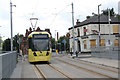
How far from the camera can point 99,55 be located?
32.0 metres

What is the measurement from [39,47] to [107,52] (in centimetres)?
1071

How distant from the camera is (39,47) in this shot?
74.2 feet

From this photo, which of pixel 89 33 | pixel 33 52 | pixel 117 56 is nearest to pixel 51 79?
pixel 33 52

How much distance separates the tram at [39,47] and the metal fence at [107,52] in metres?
8.67

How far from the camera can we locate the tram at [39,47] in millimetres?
22391

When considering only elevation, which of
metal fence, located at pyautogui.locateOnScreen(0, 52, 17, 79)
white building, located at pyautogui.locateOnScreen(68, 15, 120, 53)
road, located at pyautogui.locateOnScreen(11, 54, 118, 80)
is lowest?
road, located at pyautogui.locateOnScreen(11, 54, 118, 80)

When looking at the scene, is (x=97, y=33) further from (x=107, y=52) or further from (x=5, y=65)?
(x=5, y=65)

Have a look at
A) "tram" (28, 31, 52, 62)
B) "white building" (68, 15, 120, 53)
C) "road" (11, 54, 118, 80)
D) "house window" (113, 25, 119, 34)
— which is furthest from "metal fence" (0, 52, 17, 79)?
"house window" (113, 25, 119, 34)

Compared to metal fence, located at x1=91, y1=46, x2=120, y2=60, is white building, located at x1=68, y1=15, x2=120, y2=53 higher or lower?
higher

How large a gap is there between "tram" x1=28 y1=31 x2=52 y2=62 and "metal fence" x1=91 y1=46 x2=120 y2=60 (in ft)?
28.4

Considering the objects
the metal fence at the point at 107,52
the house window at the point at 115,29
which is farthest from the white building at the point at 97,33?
the metal fence at the point at 107,52

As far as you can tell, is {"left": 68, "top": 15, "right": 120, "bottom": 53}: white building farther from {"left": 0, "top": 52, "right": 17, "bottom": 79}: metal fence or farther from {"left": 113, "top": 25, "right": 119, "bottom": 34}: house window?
{"left": 0, "top": 52, "right": 17, "bottom": 79}: metal fence

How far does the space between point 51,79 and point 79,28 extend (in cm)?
4723

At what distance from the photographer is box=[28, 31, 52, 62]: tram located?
22.4 m
